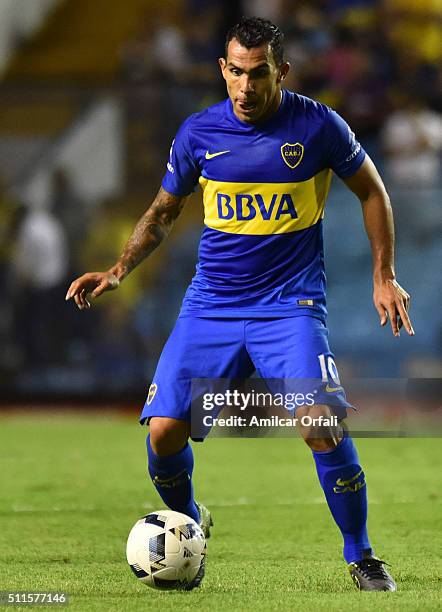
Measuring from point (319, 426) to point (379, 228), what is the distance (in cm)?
89

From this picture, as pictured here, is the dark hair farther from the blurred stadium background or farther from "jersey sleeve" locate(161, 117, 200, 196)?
the blurred stadium background

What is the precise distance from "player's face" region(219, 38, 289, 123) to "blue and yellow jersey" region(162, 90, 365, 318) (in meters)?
0.13

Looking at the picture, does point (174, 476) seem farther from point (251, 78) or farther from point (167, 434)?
point (251, 78)

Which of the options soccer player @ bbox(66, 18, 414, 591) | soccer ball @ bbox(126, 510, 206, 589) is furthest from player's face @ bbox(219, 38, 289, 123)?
soccer ball @ bbox(126, 510, 206, 589)

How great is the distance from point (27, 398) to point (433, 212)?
4625 millimetres

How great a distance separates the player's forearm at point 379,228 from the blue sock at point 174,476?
110 cm

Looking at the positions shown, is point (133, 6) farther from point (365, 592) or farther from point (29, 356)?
point (365, 592)

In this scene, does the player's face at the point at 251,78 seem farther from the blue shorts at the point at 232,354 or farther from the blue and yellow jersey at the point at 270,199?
the blue shorts at the point at 232,354

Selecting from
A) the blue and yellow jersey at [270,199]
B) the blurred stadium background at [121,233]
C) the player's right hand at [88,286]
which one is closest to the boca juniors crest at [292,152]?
the blue and yellow jersey at [270,199]

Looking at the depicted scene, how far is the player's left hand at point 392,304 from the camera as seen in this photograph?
479cm

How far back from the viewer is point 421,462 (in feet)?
Result: 30.4

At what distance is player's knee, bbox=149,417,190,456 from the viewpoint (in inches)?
194

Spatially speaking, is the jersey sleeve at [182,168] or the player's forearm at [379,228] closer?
the player's forearm at [379,228]

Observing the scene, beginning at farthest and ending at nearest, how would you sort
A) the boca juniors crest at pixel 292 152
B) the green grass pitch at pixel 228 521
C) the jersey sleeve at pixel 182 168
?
the jersey sleeve at pixel 182 168
the boca juniors crest at pixel 292 152
the green grass pitch at pixel 228 521
